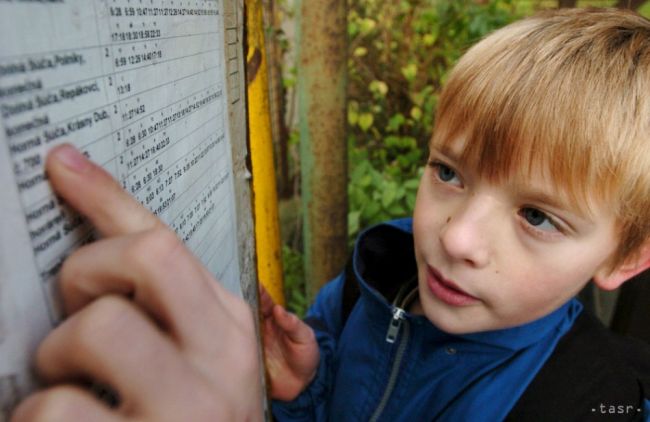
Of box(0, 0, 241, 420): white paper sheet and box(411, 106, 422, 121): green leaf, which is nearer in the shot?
box(0, 0, 241, 420): white paper sheet

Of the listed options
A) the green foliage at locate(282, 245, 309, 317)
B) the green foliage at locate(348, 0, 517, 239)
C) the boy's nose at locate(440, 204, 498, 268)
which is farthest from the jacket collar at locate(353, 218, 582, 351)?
the green foliage at locate(348, 0, 517, 239)

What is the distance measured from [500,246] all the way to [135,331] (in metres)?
0.63

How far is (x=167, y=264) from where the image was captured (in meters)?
0.28

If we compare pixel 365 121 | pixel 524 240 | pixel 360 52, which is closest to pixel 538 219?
pixel 524 240

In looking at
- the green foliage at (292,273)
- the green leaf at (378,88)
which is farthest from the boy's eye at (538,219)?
the green leaf at (378,88)

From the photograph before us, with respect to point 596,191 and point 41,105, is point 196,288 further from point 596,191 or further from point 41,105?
point 596,191

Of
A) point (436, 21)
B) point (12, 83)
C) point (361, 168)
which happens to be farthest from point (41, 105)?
point (436, 21)

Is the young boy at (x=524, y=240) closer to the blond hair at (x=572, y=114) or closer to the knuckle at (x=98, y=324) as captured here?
the blond hair at (x=572, y=114)

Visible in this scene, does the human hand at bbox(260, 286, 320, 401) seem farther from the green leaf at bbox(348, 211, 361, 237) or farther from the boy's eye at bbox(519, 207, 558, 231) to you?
the green leaf at bbox(348, 211, 361, 237)

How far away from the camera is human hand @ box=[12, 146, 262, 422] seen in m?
0.25

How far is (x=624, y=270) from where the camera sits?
2.92ft

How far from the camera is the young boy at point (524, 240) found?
733 mm

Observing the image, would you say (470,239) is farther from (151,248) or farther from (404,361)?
(151,248)

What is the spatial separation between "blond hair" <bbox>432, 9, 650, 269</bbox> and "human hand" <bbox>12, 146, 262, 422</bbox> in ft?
1.90
